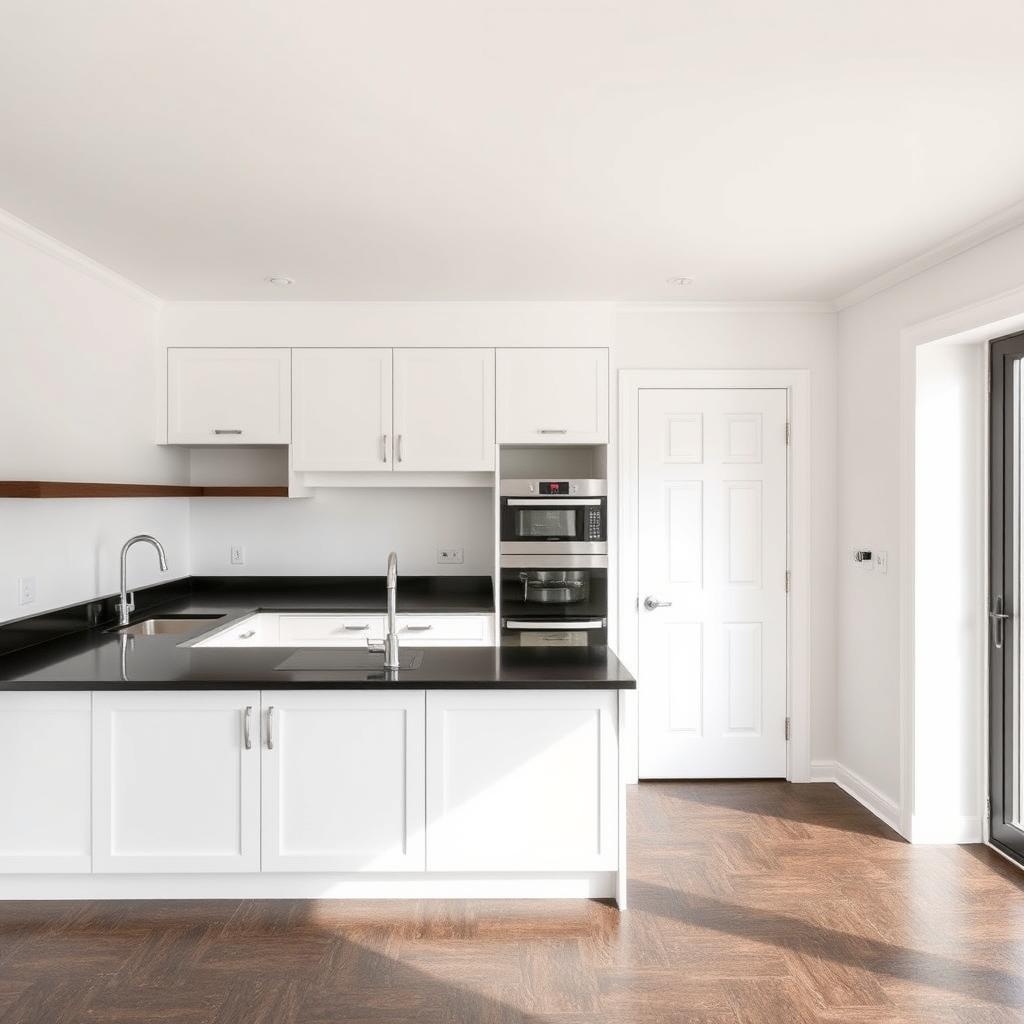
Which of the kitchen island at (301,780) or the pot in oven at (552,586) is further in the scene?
the pot in oven at (552,586)

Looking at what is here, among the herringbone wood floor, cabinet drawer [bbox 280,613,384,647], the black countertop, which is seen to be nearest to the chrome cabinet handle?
the herringbone wood floor

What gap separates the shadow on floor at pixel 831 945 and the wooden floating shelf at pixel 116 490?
2.40 meters

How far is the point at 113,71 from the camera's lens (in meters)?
1.93

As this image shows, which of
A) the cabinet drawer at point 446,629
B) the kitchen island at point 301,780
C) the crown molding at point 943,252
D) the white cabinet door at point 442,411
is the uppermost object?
the crown molding at point 943,252

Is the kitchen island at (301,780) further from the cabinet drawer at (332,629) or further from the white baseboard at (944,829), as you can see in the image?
the white baseboard at (944,829)

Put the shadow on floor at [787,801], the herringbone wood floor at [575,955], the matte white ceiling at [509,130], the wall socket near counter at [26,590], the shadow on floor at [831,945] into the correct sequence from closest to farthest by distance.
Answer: the matte white ceiling at [509,130], the herringbone wood floor at [575,955], the shadow on floor at [831,945], the wall socket near counter at [26,590], the shadow on floor at [787,801]

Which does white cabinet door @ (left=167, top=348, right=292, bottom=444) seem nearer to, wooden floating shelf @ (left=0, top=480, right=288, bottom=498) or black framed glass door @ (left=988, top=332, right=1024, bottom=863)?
wooden floating shelf @ (left=0, top=480, right=288, bottom=498)

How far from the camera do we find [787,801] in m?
4.04

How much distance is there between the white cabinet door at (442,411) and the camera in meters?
4.24

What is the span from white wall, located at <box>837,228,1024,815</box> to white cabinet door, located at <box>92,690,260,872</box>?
2.74 metres

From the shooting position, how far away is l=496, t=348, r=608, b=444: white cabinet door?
4223 millimetres

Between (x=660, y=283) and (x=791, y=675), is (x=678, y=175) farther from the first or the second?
(x=791, y=675)

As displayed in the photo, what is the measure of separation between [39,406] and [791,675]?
145 inches

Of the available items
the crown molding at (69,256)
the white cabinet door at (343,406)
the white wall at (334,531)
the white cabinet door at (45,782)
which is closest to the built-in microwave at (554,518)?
the white wall at (334,531)
